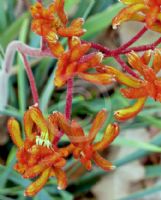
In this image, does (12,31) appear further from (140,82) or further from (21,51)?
(140,82)

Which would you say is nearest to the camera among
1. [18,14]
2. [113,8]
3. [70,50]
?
[70,50]

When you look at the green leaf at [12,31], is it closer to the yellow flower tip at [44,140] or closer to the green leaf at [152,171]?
the green leaf at [152,171]

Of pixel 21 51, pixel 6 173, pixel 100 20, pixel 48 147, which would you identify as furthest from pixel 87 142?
pixel 100 20

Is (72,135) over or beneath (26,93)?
over

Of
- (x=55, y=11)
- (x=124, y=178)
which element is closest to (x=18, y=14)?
(x=124, y=178)

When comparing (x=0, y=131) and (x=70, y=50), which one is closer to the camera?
(x=70, y=50)

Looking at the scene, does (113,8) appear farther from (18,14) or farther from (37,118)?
(37,118)

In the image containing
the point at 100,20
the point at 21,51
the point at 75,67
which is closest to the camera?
the point at 75,67

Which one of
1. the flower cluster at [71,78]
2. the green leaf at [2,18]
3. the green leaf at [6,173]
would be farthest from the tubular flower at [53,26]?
the green leaf at [2,18]
